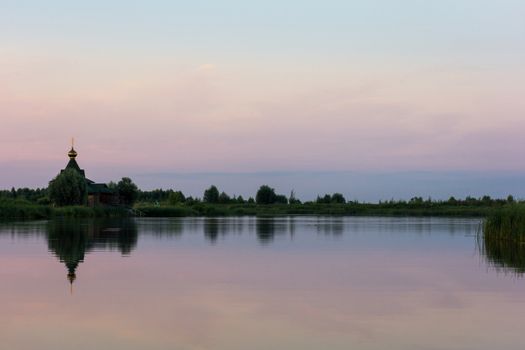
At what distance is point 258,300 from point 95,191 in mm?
61520

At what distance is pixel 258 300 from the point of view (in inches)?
453

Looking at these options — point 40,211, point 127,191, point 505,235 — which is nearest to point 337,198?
point 127,191

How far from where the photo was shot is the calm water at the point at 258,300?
8516mm

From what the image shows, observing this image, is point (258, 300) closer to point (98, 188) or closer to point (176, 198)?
point (98, 188)

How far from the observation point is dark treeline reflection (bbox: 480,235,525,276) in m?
16.8

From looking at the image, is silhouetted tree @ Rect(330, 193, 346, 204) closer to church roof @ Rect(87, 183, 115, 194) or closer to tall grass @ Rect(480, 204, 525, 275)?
church roof @ Rect(87, 183, 115, 194)

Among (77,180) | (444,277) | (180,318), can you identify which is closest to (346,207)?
(77,180)

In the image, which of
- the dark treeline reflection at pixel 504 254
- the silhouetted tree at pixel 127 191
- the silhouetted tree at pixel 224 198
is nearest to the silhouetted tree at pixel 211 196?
the silhouetted tree at pixel 224 198

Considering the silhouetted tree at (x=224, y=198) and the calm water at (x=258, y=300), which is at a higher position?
the silhouetted tree at (x=224, y=198)

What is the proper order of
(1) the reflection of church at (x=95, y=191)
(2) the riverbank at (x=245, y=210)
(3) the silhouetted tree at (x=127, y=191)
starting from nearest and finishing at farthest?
(2) the riverbank at (x=245, y=210) < (1) the reflection of church at (x=95, y=191) < (3) the silhouetted tree at (x=127, y=191)

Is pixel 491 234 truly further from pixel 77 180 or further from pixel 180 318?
pixel 77 180

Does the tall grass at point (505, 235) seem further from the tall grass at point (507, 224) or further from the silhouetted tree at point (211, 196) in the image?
the silhouetted tree at point (211, 196)

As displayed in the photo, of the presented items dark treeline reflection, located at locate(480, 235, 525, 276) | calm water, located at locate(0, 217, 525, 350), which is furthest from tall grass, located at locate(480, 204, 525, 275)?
calm water, located at locate(0, 217, 525, 350)

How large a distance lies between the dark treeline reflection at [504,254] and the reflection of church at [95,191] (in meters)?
51.7
